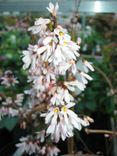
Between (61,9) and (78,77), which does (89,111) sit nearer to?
(61,9)

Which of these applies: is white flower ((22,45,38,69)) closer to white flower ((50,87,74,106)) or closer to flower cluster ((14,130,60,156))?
white flower ((50,87,74,106))

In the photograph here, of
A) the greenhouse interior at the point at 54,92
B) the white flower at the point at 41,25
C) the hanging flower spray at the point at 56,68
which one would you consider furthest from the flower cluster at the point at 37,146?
the white flower at the point at 41,25

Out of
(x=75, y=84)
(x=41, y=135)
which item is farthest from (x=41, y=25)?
(x=41, y=135)

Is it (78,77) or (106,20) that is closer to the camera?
(78,77)

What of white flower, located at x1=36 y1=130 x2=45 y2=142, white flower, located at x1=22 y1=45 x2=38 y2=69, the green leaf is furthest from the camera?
the green leaf

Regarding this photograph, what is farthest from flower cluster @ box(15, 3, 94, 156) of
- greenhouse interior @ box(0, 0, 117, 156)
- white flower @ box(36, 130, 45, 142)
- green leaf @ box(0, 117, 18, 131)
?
green leaf @ box(0, 117, 18, 131)

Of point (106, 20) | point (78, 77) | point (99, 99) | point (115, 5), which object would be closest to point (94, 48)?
point (106, 20)

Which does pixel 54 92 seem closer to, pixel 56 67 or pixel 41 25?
pixel 56 67
